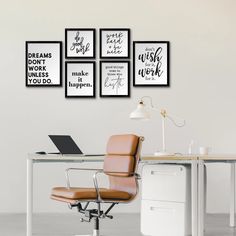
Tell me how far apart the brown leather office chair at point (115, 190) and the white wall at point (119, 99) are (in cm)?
190

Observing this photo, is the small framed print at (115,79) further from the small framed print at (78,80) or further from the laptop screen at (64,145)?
the laptop screen at (64,145)

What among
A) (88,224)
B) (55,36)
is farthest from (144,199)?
(55,36)

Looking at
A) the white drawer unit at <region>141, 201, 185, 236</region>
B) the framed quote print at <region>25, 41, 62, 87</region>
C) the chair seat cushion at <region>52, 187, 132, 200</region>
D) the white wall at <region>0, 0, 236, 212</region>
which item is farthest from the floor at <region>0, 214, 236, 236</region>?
the framed quote print at <region>25, 41, 62, 87</region>

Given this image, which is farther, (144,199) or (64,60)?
(64,60)

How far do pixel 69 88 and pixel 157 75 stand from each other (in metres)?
Result: 0.96

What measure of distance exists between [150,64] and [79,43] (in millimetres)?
803

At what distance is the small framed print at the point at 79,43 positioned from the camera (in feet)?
22.5

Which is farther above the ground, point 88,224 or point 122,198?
point 122,198

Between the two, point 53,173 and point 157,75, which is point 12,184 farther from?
point 157,75

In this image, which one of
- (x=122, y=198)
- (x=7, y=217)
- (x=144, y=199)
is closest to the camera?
(x=122, y=198)

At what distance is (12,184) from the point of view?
269 inches

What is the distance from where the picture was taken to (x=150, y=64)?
6859 mm

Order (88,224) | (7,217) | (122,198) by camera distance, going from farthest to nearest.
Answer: (7,217)
(88,224)
(122,198)

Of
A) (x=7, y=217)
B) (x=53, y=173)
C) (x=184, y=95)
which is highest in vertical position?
(x=184, y=95)
